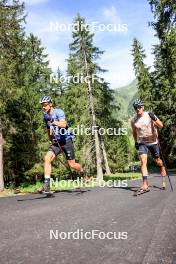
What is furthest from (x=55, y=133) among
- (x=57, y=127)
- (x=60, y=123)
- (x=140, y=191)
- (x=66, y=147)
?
(x=140, y=191)

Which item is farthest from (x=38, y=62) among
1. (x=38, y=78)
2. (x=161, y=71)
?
(x=161, y=71)

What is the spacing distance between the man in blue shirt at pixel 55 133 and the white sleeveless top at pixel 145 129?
68.6 inches

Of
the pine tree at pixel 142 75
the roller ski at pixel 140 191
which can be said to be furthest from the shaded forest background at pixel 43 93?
the roller ski at pixel 140 191

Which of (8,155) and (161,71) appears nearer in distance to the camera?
(8,155)

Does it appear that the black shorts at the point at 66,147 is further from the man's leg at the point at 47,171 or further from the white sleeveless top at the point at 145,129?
the white sleeveless top at the point at 145,129

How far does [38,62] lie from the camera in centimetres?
4609

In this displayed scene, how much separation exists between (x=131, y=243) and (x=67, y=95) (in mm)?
47305

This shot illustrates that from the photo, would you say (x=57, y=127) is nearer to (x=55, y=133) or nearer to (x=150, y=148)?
(x=55, y=133)

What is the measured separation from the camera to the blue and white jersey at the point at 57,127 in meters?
9.08

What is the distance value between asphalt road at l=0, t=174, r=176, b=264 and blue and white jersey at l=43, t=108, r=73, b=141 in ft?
6.15

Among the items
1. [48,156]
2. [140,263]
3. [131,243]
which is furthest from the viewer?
[48,156]

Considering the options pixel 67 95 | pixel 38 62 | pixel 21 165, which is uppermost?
pixel 38 62

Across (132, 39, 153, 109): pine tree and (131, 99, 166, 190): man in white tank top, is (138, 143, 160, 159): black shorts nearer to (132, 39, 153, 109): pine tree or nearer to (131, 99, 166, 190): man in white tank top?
(131, 99, 166, 190): man in white tank top

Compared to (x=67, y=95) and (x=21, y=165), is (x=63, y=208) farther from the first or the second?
(x=67, y=95)
